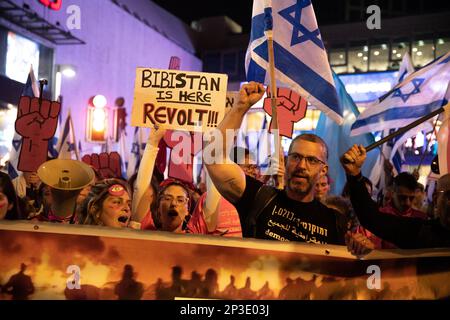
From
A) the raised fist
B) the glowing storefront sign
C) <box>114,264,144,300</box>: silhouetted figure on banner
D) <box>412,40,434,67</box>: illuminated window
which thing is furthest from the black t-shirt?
the glowing storefront sign

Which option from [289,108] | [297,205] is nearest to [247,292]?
[297,205]

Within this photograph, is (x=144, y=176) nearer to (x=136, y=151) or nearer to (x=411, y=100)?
(x=411, y=100)

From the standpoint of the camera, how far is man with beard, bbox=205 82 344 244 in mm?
3270

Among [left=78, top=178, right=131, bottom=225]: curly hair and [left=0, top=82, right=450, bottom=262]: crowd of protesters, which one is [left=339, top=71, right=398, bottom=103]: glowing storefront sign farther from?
[left=0, top=82, right=450, bottom=262]: crowd of protesters

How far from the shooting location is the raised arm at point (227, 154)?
10.6 feet

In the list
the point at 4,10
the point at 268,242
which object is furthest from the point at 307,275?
the point at 4,10

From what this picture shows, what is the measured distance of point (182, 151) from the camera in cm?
668

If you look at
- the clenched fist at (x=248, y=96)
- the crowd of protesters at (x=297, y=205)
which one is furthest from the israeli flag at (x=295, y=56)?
the clenched fist at (x=248, y=96)

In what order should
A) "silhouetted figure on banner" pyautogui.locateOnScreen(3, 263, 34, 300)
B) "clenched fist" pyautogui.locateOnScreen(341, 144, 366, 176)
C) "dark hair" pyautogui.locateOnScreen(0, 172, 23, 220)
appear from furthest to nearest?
"dark hair" pyautogui.locateOnScreen(0, 172, 23, 220) → "clenched fist" pyautogui.locateOnScreen(341, 144, 366, 176) → "silhouetted figure on banner" pyautogui.locateOnScreen(3, 263, 34, 300)

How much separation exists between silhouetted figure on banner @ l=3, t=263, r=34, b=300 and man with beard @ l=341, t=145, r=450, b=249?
1.62 metres

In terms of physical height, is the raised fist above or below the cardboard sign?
below

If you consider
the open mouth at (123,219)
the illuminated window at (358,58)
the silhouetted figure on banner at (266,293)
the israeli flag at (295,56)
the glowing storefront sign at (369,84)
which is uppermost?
the illuminated window at (358,58)

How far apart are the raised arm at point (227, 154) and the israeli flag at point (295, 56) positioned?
1.59 m

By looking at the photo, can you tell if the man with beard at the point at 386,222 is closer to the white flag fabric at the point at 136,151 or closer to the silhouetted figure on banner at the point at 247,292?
the silhouetted figure on banner at the point at 247,292
